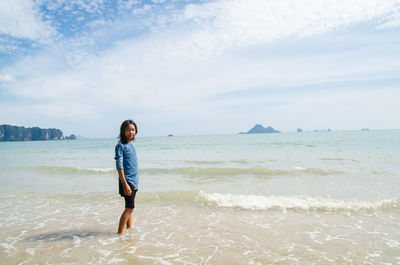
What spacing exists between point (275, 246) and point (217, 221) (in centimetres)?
183

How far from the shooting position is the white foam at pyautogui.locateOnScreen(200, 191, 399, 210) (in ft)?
24.0

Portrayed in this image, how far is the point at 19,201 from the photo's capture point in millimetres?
8766

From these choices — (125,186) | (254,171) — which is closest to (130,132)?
(125,186)

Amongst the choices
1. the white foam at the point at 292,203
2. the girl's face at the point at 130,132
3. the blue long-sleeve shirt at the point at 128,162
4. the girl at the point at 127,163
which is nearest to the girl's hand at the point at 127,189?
the girl at the point at 127,163

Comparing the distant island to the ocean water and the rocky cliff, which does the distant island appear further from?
the ocean water

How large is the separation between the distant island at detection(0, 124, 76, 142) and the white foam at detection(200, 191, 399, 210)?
194781mm

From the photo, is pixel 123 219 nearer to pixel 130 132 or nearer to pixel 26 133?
pixel 130 132

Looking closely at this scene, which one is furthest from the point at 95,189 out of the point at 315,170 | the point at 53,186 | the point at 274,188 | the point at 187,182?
the point at 315,170

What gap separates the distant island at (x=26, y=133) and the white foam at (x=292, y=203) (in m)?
195

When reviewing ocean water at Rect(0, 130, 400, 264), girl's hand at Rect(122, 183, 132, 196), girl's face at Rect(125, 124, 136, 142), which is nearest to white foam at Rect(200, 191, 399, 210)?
ocean water at Rect(0, 130, 400, 264)

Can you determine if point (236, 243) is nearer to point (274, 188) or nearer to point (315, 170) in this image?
point (274, 188)

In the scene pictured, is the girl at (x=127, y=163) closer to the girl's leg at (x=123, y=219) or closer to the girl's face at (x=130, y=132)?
the girl's face at (x=130, y=132)

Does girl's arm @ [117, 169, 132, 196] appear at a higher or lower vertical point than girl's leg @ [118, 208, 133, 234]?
higher

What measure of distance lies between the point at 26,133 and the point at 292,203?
20154 centimetres
